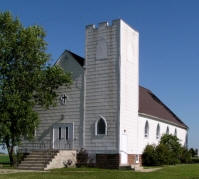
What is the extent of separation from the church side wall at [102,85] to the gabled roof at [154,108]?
514 centimetres

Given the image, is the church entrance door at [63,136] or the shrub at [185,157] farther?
the shrub at [185,157]

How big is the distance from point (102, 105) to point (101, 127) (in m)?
1.82

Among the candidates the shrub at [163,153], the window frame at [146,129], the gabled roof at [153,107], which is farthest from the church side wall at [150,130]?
the shrub at [163,153]

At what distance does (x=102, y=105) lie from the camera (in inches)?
1340

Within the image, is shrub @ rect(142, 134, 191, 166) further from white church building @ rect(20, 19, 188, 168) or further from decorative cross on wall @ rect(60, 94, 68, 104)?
decorative cross on wall @ rect(60, 94, 68, 104)

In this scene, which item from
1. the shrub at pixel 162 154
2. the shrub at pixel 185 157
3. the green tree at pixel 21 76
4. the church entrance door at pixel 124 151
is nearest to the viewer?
the green tree at pixel 21 76

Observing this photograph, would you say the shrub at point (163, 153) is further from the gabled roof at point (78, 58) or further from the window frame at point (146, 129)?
the gabled roof at point (78, 58)

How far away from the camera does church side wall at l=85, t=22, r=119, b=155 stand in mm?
33438

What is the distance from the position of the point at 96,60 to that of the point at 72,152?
26.0ft

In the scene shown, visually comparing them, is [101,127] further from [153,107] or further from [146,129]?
[153,107]

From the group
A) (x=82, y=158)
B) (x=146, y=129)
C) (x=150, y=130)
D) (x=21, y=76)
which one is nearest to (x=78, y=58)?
(x=21, y=76)

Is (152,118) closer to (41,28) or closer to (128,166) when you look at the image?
(128,166)

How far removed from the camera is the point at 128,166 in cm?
3172

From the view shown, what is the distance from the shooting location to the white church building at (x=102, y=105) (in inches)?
1316
